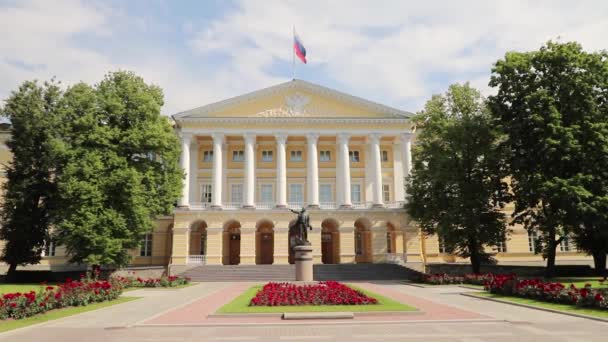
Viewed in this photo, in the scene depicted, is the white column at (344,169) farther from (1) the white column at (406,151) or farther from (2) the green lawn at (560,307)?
(2) the green lawn at (560,307)

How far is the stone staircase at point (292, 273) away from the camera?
36.3 m

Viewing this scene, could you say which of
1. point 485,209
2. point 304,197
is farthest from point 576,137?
point 304,197

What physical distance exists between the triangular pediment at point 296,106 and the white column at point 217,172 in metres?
2.65

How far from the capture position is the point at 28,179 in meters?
33.5

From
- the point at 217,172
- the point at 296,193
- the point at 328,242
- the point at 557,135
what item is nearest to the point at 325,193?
the point at 296,193

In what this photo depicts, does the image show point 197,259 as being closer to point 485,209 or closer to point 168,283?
point 168,283

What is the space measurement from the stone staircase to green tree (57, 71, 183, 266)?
737 centimetres

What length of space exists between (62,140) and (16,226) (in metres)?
7.86

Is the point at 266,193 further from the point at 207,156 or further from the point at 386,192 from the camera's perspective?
the point at 386,192

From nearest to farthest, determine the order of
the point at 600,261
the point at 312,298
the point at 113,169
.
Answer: the point at 312,298 → the point at 113,169 → the point at 600,261

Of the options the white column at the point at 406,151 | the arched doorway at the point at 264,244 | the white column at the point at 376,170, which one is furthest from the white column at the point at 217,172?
the white column at the point at 406,151

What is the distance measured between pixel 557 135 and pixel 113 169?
1223 inches

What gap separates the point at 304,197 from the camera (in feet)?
159

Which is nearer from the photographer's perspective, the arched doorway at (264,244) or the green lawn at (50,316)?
the green lawn at (50,316)
